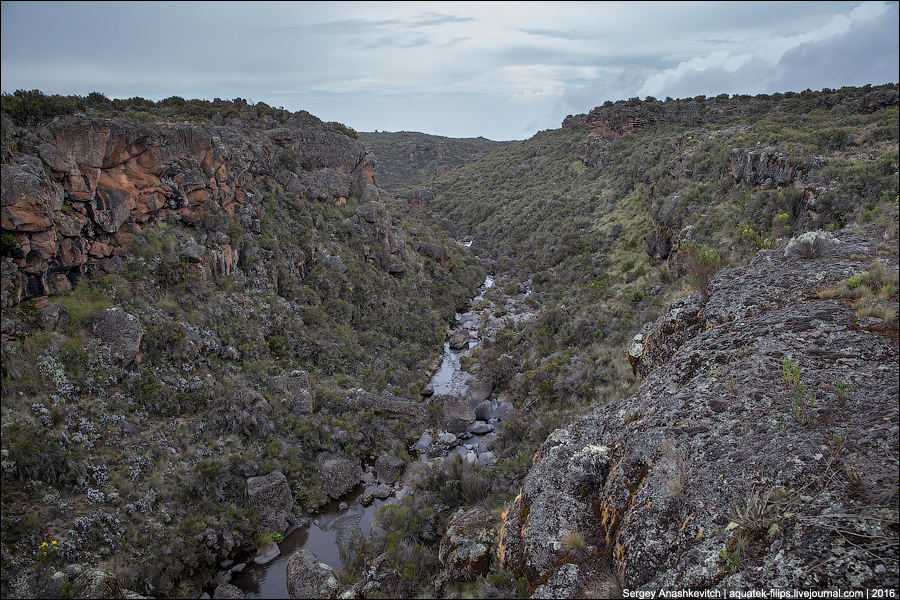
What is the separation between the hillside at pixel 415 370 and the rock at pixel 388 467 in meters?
0.16

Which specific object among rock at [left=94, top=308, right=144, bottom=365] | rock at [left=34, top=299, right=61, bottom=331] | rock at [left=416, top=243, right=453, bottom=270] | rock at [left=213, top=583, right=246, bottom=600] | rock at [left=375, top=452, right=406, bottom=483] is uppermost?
rock at [left=416, top=243, right=453, bottom=270]

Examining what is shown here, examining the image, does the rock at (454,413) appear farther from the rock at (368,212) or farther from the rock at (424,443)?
the rock at (368,212)

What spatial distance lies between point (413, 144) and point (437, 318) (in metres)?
82.5

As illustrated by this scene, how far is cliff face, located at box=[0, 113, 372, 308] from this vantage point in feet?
39.0

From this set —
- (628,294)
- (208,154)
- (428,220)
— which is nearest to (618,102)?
(428,220)

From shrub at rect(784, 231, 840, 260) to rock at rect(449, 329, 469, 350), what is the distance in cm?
2000

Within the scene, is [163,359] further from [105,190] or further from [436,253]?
[436,253]

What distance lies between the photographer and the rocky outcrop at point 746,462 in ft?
12.6

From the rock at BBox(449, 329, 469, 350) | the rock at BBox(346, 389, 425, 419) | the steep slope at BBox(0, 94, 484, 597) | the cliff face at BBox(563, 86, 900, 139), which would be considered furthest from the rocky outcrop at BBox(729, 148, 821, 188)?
the steep slope at BBox(0, 94, 484, 597)

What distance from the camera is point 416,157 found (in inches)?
3866

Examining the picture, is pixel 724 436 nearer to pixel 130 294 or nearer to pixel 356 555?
pixel 356 555

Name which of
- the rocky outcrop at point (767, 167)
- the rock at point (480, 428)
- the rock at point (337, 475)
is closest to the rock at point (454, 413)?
the rock at point (480, 428)

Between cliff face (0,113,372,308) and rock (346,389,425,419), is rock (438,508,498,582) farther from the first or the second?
cliff face (0,113,372,308)

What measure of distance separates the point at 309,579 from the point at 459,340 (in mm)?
18306
